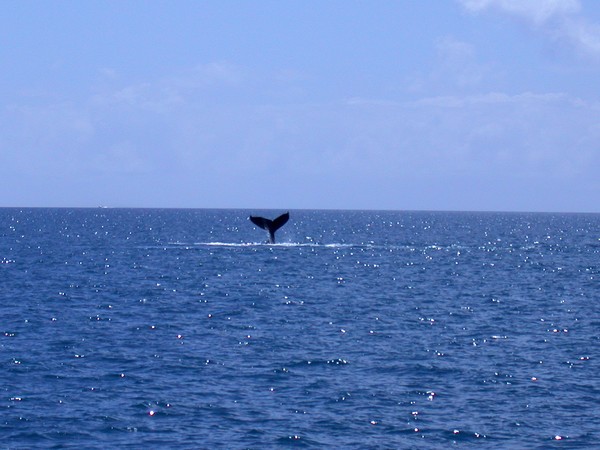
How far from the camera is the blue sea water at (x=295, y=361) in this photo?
75.8 ft

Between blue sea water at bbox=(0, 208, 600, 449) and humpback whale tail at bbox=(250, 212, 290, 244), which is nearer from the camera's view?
blue sea water at bbox=(0, 208, 600, 449)

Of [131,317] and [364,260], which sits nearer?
[131,317]

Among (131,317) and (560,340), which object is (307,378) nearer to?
(560,340)

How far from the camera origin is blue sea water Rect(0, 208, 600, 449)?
23.1 meters

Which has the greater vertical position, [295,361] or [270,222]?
[270,222]

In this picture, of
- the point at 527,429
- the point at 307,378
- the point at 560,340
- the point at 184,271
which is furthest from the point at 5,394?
the point at 184,271

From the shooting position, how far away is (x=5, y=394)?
25.9 metres

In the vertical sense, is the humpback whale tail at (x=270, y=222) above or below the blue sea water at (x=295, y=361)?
above

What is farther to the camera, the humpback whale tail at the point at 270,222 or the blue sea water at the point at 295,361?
the humpback whale tail at the point at 270,222

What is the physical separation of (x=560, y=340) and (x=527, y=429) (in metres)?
13.8

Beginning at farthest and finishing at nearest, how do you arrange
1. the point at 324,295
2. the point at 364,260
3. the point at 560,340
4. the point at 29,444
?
1. the point at 364,260
2. the point at 324,295
3. the point at 560,340
4. the point at 29,444

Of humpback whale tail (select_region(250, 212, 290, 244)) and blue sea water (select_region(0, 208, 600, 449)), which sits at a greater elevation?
humpback whale tail (select_region(250, 212, 290, 244))

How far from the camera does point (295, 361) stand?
3116 cm

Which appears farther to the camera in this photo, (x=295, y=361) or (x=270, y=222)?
(x=270, y=222)
